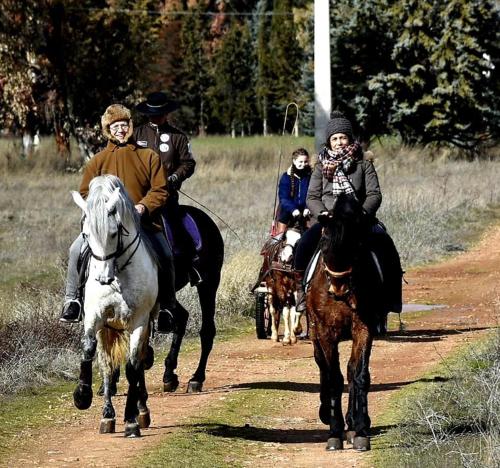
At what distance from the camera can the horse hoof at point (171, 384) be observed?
41.6 ft

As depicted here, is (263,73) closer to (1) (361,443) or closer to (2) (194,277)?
(2) (194,277)

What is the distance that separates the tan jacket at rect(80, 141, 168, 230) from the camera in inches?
428

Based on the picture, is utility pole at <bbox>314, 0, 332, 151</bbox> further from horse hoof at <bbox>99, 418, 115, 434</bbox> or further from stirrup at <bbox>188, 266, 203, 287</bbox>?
horse hoof at <bbox>99, 418, 115, 434</bbox>

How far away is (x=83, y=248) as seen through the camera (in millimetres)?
10477

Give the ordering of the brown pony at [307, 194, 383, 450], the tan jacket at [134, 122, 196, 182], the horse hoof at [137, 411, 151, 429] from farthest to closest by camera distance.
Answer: the tan jacket at [134, 122, 196, 182]
the horse hoof at [137, 411, 151, 429]
the brown pony at [307, 194, 383, 450]

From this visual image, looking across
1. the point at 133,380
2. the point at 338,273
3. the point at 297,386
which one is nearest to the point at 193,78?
the point at 297,386

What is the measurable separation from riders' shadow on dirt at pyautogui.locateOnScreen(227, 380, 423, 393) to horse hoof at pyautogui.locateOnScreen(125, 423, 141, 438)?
9.04ft

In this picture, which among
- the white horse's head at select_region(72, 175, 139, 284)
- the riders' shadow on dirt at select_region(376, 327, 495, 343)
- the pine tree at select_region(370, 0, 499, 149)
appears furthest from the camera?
the pine tree at select_region(370, 0, 499, 149)

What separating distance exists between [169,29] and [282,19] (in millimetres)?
9686

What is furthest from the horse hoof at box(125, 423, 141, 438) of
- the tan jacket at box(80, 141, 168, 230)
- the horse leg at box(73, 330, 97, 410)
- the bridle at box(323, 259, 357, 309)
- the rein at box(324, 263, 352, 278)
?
the rein at box(324, 263, 352, 278)

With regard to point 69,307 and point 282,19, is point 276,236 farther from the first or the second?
point 282,19

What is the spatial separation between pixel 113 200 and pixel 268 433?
2.47m

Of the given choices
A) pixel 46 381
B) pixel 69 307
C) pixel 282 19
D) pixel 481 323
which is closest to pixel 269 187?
pixel 481 323

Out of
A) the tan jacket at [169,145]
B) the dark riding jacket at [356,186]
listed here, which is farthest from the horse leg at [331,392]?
the tan jacket at [169,145]
